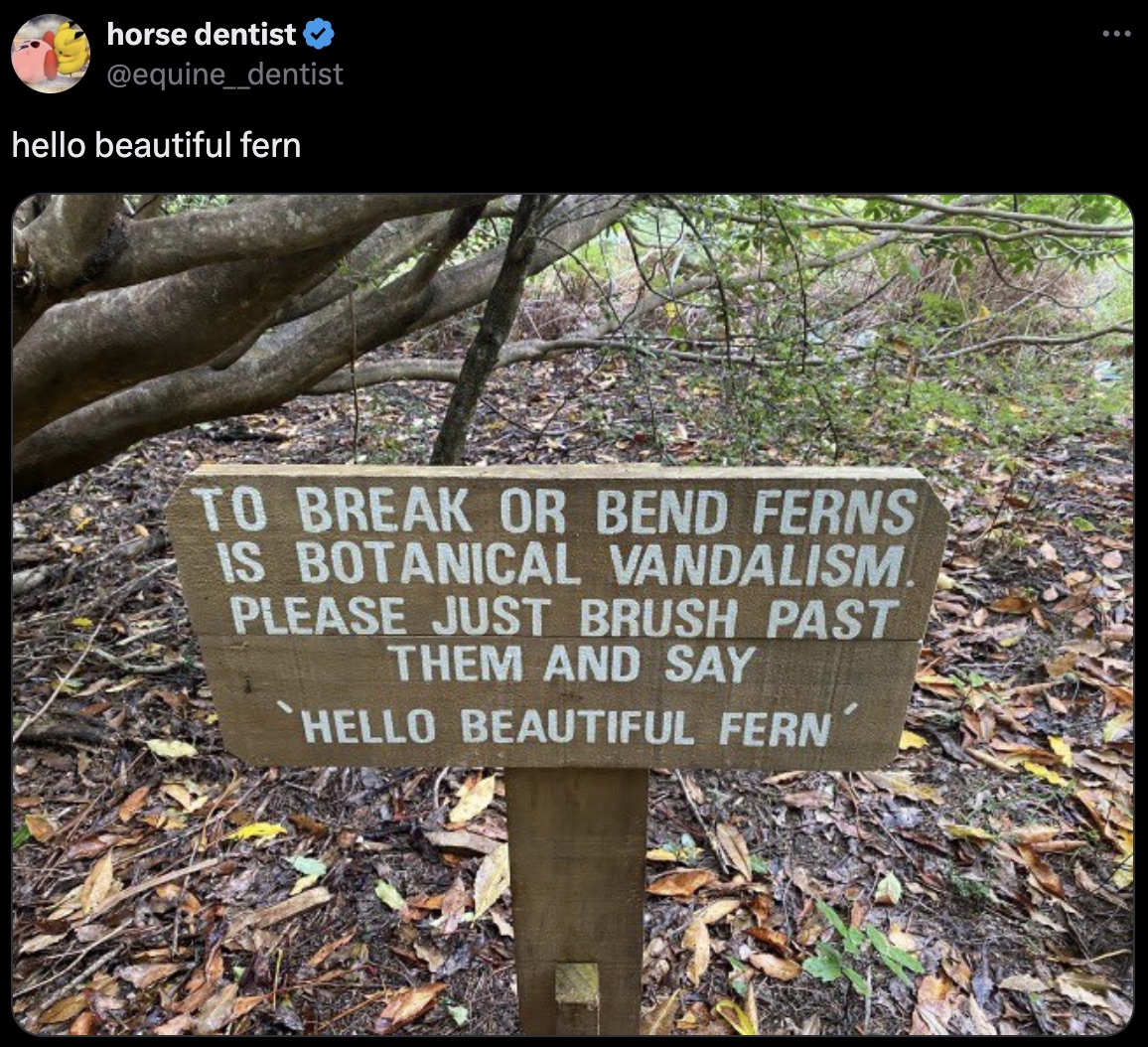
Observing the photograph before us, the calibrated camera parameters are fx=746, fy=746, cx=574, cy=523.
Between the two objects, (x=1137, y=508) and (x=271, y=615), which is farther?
(x=1137, y=508)

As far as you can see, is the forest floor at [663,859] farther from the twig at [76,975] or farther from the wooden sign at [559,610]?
the wooden sign at [559,610]

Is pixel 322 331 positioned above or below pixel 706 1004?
above

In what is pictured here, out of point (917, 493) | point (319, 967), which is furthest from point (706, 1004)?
point (917, 493)

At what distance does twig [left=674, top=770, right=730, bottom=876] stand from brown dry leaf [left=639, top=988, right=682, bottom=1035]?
42cm

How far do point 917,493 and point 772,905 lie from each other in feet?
5.32

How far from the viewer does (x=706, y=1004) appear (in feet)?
6.47

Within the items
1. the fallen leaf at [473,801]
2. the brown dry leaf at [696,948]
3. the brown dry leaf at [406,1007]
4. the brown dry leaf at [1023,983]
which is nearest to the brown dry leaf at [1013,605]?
the brown dry leaf at [1023,983]

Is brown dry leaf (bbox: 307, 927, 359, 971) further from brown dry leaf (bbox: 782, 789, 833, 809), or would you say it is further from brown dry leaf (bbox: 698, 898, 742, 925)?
brown dry leaf (bbox: 782, 789, 833, 809)

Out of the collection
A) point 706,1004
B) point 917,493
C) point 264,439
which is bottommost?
point 706,1004

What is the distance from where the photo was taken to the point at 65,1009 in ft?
6.32

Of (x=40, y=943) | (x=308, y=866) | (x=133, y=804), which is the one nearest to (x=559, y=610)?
(x=308, y=866)

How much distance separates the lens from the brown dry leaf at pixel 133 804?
245cm

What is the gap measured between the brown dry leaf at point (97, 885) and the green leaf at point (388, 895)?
2.56ft
